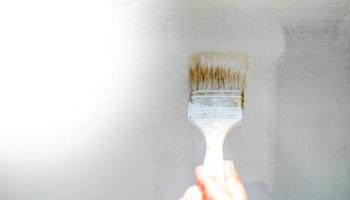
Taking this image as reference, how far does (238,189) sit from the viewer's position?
1208 mm

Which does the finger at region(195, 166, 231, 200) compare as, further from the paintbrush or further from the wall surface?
the wall surface

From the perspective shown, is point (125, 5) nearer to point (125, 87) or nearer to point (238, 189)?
point (125, 87)

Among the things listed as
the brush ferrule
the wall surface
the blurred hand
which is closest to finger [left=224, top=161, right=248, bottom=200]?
the blurred hand

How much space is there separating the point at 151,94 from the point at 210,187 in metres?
0.54

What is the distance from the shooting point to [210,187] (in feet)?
3.71

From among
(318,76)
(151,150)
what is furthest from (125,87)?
(318,76)

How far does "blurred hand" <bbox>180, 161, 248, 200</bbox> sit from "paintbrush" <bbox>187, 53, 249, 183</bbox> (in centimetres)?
7

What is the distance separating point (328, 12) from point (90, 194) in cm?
95

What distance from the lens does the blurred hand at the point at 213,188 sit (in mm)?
1120

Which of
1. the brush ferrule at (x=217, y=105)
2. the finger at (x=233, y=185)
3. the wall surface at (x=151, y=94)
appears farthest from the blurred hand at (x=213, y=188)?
the wall surface at (x=151, y=94)

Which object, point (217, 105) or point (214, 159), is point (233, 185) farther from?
point (217, 105)

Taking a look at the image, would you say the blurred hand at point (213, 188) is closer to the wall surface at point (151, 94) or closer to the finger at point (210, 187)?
the finger at point (210, 187)

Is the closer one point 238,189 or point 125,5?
point 238,189

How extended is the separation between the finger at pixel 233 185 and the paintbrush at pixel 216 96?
0.04 metres
